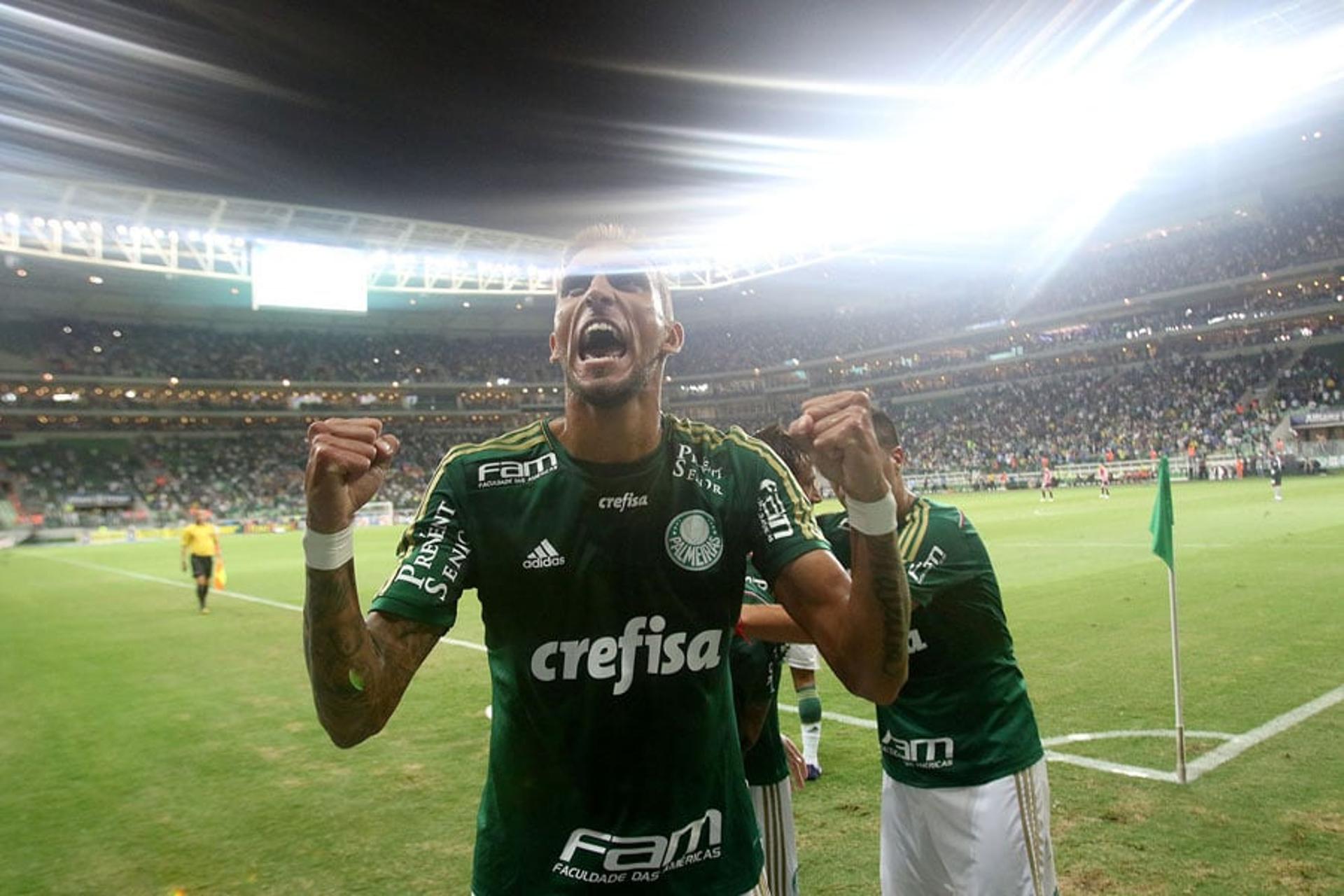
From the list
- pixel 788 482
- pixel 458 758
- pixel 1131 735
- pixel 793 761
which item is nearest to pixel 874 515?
pixel 788 482

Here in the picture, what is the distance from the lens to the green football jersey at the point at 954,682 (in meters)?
3.40

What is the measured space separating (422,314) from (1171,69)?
5702cm

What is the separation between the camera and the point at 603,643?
2328 mm

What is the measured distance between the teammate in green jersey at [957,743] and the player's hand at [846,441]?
3.29 feet

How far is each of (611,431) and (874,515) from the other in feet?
2.54

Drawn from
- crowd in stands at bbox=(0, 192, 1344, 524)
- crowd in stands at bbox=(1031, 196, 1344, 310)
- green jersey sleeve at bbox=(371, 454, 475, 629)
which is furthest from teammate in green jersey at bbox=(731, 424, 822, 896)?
crowd in stands at bbox=(1031, 196, 1344, 310)

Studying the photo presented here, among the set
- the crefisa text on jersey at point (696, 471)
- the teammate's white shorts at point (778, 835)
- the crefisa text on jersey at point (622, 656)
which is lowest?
the teammate's white shorts at point (778, 835)

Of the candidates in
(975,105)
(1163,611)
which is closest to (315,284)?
(975,105)

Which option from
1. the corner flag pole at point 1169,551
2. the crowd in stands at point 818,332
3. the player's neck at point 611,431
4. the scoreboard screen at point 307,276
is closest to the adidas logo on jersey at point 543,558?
the player's neck at point 611,431

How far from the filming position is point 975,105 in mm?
35062

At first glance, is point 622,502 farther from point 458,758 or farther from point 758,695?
point 458,758

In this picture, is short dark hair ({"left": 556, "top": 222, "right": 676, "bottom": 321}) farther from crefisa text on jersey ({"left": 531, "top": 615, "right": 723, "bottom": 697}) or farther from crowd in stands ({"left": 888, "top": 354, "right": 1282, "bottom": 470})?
crowd in stands ({"left": 888, "top": 354, "right": 1282, "bottom": 470})

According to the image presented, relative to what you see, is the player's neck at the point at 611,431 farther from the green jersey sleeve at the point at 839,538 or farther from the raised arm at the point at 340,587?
the green jersey sleeve at the point at 839,538

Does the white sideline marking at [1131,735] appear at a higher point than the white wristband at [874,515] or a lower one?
lower
